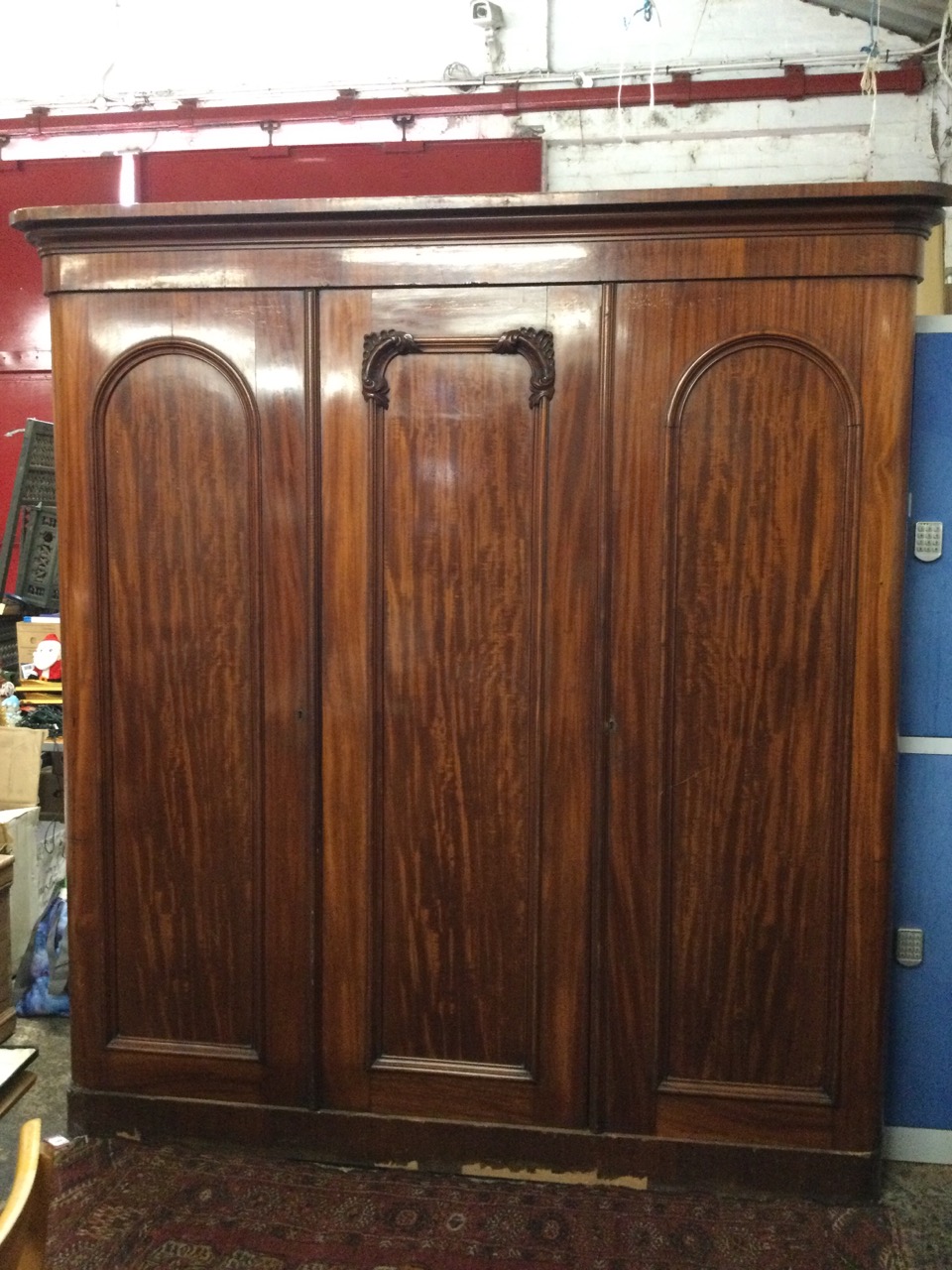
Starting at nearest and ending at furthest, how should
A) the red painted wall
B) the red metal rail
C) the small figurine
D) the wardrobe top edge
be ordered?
the wardrobe top edge < the small figurine < the red metal rail < the red painted wall

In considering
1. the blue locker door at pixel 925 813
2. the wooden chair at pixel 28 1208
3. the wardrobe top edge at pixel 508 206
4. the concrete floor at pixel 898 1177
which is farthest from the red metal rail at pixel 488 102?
the wooden chair at pixel 28 1208

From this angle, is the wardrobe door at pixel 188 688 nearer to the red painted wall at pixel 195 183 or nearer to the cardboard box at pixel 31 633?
the cardboard box at pixel 31 633

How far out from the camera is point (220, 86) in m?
3.79

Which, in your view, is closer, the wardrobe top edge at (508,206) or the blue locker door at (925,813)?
the wardrobe top edge at (508,206)

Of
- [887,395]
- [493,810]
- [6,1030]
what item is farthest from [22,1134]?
[6,1030]

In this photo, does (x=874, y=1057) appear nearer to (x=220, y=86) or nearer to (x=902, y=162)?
(x=902, y=162)

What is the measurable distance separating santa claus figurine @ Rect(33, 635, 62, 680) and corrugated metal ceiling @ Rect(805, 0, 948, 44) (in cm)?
326

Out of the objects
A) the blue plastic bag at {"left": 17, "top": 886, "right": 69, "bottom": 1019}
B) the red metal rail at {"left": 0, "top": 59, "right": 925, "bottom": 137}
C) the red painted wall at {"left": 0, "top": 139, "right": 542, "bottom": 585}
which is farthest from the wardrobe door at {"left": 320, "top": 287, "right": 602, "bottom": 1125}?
the red metal rail at {"left": 0, "top": 59, "right": 925, "bottom": 137}

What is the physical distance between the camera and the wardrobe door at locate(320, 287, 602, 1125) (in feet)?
6.64

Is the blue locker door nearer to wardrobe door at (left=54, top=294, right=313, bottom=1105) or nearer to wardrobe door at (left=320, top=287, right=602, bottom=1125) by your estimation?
wardrobe door at (left=320, top=287, right=602, bottom=1125)

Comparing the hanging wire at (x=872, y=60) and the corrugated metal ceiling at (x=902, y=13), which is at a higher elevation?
the corrugated metal ceiling at (x=902, y=13)

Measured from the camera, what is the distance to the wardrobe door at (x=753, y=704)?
6.40ft

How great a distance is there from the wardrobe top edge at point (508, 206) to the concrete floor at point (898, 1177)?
1.92 m

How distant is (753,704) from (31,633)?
2351 millimetres
